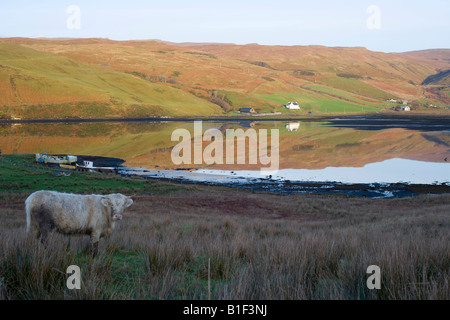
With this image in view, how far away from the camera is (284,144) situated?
6744cm

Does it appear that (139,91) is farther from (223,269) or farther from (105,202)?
(223,269)

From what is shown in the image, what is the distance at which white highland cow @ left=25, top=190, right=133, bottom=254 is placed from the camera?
698 centimetres

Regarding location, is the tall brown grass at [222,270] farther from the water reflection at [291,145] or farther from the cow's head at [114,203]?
the water reflection at [291,145]

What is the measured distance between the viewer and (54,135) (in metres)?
77.1

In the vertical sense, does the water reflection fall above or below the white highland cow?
below

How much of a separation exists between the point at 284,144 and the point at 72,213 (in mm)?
61569

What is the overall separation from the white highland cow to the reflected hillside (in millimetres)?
41766

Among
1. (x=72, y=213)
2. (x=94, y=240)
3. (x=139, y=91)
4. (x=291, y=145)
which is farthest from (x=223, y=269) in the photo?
(x=139, y=91)

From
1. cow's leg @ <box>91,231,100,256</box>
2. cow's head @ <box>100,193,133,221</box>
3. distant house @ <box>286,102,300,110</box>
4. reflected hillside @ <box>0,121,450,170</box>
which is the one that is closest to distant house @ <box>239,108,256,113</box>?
distant house @ <box>286,102,300,110</box>

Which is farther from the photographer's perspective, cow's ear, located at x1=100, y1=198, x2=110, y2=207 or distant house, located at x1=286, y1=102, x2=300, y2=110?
distant house, located at x1=286, y1=102, x2=300, y2=110

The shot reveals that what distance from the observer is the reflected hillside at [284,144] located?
5491 cm

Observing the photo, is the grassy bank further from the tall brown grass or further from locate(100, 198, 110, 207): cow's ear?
locate(100, 198, 110, 207): cow's ear

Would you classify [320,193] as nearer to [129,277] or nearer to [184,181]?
[184,181]
